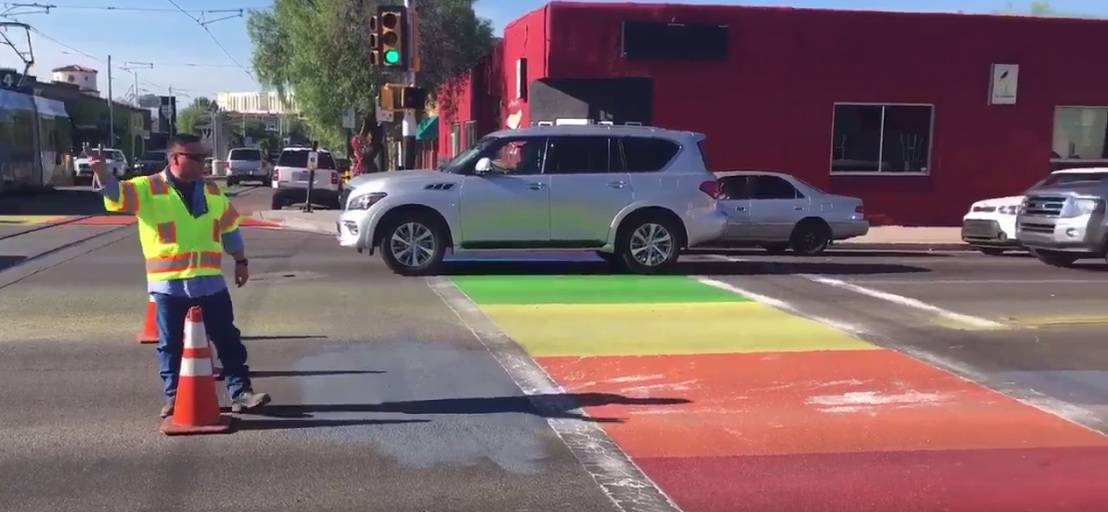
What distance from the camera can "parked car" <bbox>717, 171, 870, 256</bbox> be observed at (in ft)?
54.1

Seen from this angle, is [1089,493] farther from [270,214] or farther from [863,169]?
[270,214]

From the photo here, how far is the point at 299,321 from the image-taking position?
9719 mm

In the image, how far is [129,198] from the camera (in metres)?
5.82

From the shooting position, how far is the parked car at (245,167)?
45.4 meters

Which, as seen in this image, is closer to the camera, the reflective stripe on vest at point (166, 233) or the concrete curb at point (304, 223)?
the reflective stripe on vest at point (166, 233)

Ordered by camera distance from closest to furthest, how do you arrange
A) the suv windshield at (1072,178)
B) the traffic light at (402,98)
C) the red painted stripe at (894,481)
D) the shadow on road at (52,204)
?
1. the red painted stripe at (894,481)
2. the suv windshield at (1072,178)
3. the traffic light at (402,98)
4. the shadow on road at (52,204)

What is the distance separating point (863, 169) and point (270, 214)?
13445 millimetres

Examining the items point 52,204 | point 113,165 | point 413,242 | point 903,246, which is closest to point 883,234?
point 903,246

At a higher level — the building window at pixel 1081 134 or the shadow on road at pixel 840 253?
the building window at pixel 1081 134

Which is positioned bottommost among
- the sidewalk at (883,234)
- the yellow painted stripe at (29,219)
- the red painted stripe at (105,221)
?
the red painted stripe at (105,221)

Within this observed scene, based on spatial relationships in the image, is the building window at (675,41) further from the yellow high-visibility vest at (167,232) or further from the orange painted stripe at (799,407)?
the yellow high-visibility vest at (167,232)

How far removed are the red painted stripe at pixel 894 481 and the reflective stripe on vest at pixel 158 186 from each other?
313 cm

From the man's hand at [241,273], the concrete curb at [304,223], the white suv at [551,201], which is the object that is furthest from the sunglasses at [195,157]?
the concrete curb at [304,223]

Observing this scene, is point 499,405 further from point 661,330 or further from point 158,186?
point 661,330
